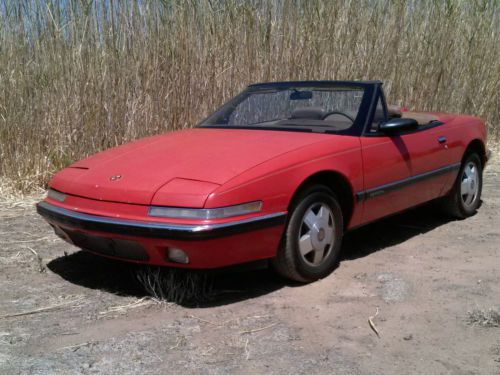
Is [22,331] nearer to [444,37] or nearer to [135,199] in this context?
[135,199]

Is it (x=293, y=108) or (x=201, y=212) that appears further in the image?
(x=293, y=108)

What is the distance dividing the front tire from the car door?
0.98ft

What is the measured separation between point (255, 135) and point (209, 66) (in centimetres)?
326

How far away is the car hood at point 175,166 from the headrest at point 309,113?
40 cm

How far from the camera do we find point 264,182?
10.8ft

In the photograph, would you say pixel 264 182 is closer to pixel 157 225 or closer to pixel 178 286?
pixel 157 225

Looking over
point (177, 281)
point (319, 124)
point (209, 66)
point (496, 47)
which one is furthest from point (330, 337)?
point (496, 47)

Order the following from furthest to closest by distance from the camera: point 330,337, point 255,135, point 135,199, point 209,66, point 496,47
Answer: point 496,47 < point 209,66 < point 255,135 < point 135,199 < point 330,337

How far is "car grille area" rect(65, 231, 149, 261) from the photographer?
10.7 ft

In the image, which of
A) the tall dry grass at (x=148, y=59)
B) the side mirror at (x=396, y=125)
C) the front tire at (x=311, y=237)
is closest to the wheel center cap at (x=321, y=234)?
the front tire at (x=311, y=237)

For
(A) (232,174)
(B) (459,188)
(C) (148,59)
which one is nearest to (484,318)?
(A) (232,174)

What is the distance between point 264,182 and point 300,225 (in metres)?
0.40

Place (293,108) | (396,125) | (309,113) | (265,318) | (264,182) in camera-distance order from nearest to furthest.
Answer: (265,318) < (264,182) < (396,125) < (309,113) < (293,108)

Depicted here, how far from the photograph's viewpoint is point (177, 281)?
3.59 m
